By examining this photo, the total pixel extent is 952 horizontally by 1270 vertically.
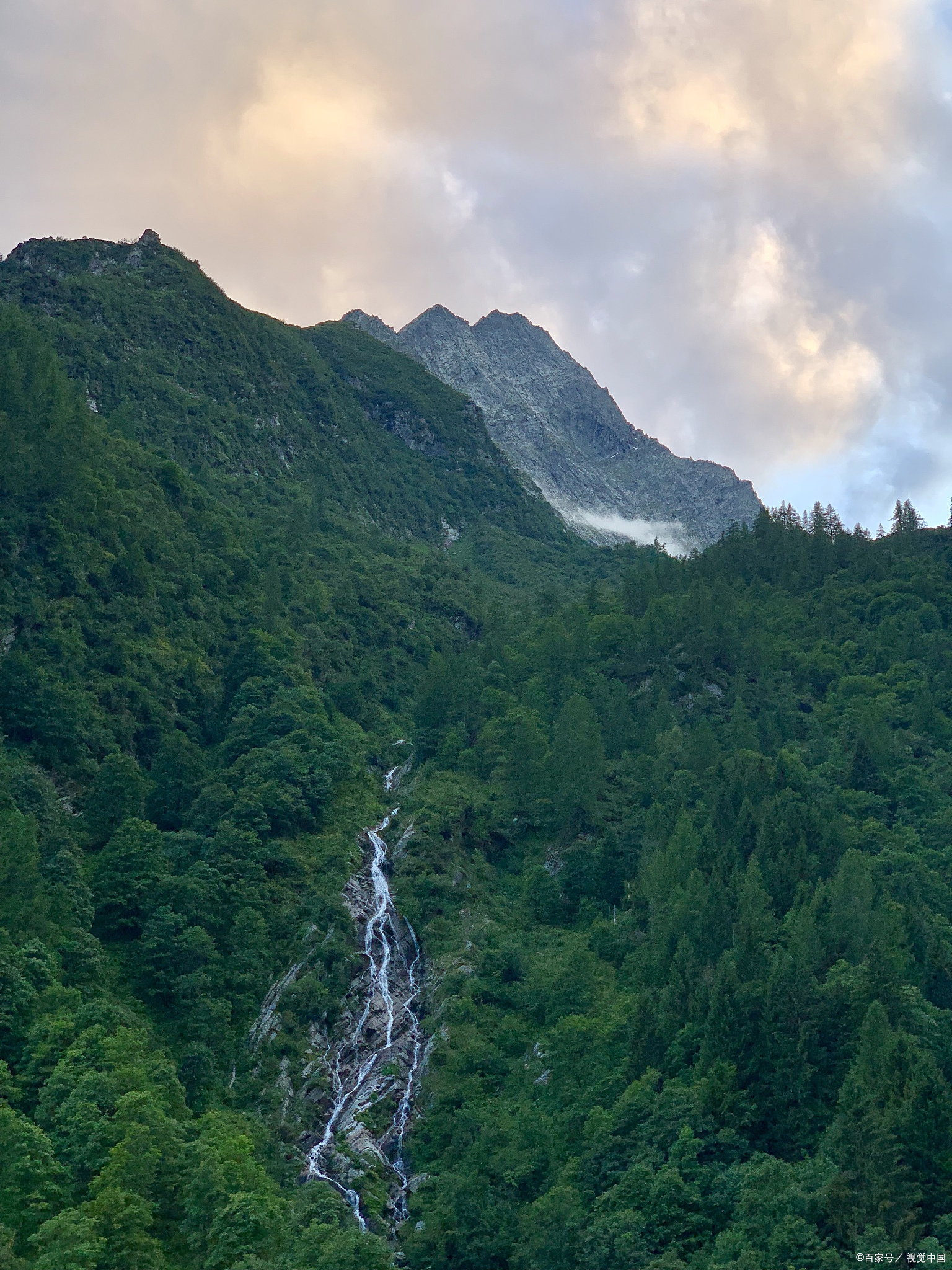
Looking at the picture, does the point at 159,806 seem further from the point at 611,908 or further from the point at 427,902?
the point at 611,908

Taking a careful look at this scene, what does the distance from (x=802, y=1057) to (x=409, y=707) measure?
6384cm

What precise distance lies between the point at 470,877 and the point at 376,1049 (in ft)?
51.5

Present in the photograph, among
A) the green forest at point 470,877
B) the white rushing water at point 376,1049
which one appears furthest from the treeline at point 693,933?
the white rushing water at point 376,1049

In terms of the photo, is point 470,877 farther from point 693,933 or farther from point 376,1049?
point 693,933

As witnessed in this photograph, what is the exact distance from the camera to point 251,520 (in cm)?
12556

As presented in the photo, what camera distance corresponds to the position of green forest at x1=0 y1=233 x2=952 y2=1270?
46375 millimetres

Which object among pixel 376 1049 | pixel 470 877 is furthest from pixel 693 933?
pixel 470 877

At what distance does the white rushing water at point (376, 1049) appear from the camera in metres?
57.9

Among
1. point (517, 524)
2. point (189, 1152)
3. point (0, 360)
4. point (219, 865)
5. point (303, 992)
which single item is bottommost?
point (189, 1152)

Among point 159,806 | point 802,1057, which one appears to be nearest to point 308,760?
point 159,806

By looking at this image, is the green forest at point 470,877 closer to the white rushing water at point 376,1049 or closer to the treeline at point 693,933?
the treeline at point 693,933

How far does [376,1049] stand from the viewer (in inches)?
2601

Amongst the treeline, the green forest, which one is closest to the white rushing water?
the green forest

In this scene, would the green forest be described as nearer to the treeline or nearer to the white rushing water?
the treeline
